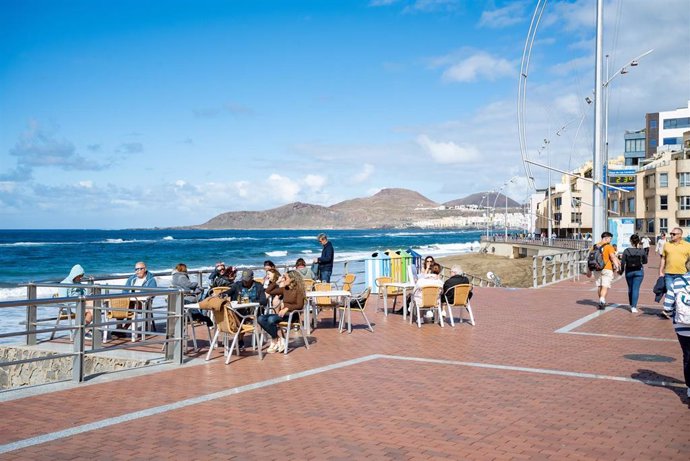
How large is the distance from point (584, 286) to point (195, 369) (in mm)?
16202

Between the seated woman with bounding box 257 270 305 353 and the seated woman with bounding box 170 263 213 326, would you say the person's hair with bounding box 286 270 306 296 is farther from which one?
the seated woman with bounding box 170 263 213 326

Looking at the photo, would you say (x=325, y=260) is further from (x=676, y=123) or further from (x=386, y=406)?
(x=676, y=123)

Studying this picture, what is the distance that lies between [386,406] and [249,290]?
4479 millimetres

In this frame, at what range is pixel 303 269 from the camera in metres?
15.0

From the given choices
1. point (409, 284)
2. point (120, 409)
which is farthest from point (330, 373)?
point (409, 284)

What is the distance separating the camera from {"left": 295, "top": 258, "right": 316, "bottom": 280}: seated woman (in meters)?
14.6

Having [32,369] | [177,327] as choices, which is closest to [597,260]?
[177,327]

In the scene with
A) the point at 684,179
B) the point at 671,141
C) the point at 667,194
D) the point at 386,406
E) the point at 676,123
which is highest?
the point at 676,123

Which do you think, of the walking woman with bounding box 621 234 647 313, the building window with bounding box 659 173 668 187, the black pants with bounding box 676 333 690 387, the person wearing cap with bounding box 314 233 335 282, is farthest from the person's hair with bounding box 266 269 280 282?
the building window with bounding box 659 173 668 187

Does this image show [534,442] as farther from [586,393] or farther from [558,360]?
[558,360]

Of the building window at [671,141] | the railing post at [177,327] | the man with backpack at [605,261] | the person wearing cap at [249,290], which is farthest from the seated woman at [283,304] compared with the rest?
the building window at [671,141]

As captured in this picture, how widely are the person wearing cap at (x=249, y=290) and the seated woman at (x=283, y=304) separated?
154 mm

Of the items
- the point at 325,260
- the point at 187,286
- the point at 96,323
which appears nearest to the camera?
the point at 96,323

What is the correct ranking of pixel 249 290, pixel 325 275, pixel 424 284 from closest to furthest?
1. pixel 249 290
2. pixel 424 284
3. pixel 325 275
